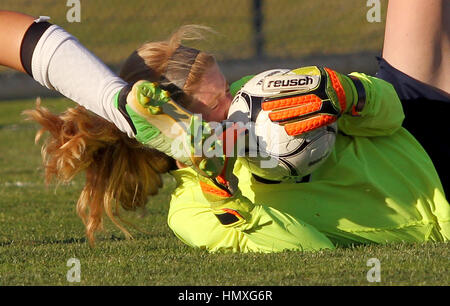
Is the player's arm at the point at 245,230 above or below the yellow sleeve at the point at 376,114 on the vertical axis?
below

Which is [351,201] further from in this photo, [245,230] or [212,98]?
[212,98]

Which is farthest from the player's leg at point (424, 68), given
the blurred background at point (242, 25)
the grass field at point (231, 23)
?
the grass field at point (231, 23)

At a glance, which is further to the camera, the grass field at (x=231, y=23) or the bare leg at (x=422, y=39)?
the grass field at (x=231, y=23)

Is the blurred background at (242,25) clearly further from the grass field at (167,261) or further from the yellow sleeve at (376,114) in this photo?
the yellow sleeve at (376,114)

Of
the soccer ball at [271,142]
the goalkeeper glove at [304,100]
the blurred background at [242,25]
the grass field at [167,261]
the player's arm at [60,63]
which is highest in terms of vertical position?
the player's arm at [60,63]

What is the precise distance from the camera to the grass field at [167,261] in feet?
8.76

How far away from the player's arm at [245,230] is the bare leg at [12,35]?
888mm

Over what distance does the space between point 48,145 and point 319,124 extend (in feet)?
3.68

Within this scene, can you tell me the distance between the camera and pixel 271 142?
117 inches

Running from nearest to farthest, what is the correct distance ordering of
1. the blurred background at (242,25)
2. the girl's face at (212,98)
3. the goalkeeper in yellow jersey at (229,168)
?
the goalkeeper in yellow jersey at (229,168) → the girl's face at (212,98) → the blurred background at (242,25)

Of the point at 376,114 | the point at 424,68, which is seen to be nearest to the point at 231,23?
the point at 424,68

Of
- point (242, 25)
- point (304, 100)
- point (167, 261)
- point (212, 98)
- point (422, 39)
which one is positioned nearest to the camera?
point (304, 100)

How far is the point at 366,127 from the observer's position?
330 cm

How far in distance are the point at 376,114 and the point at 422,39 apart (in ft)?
1.89
